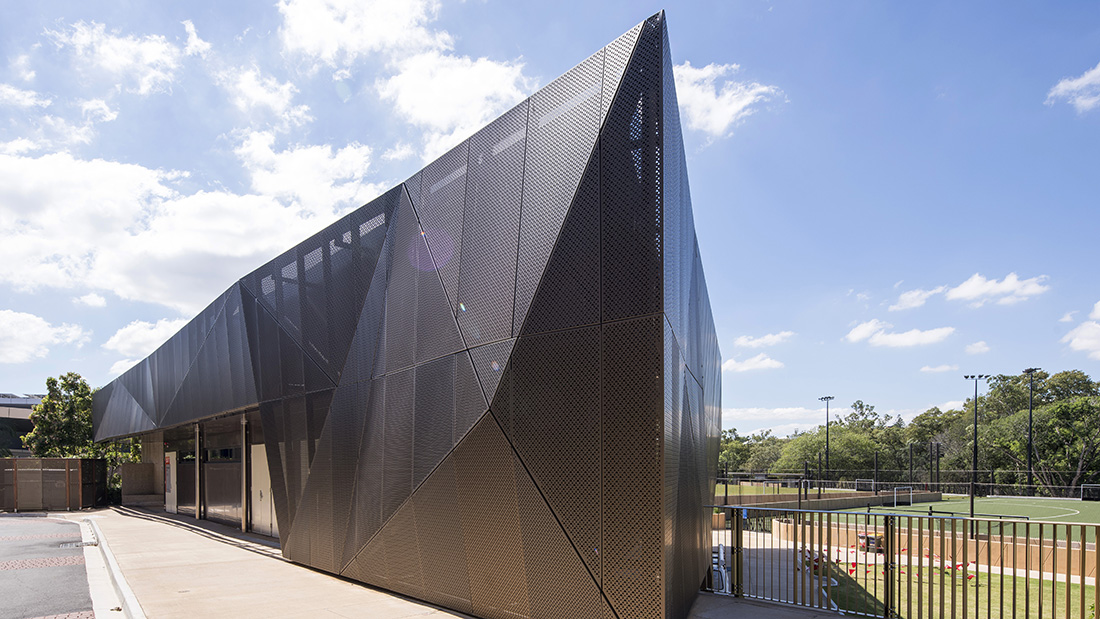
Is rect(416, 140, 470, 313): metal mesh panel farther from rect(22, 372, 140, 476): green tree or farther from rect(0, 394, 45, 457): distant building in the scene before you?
rect(0, 394, 45, 457): distant building

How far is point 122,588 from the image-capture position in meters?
10.2

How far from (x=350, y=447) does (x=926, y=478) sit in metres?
67.3

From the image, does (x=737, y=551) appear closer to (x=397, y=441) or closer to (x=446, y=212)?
(x=397, y=441)

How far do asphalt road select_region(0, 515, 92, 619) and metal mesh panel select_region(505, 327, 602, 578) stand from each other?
6.75m

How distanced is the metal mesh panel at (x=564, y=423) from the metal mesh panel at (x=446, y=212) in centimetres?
191

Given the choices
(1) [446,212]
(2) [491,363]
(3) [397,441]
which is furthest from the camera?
(3) [397,441]

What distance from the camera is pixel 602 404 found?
644 cm

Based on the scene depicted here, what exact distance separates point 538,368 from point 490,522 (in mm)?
1964

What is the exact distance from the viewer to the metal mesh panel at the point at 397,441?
30.4 feet

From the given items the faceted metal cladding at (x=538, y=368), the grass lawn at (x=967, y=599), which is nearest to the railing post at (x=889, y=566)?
the grass lawn at (x=967, y=599)

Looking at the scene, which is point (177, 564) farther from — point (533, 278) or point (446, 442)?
point (533, 278)

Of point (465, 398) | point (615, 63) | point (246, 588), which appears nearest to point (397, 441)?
point (465, 398)

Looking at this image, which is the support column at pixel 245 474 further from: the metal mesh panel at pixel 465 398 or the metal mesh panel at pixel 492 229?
the metal mesh panel at pixel 492 229

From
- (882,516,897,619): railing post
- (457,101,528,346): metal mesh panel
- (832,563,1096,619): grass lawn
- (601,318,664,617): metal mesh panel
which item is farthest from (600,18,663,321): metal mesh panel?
(832,563,1096,619): grass lawn
